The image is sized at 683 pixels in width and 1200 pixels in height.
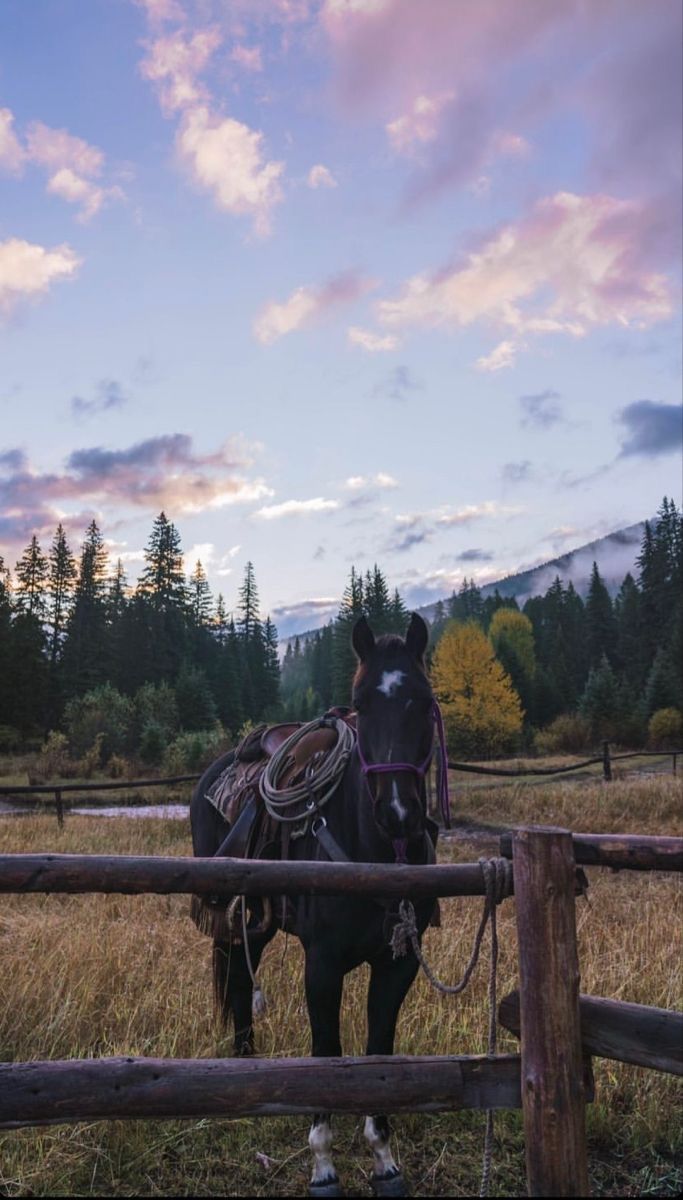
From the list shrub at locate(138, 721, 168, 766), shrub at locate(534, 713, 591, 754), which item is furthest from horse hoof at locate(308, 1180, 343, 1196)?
shrub at locate(534, 713, 591, 754)

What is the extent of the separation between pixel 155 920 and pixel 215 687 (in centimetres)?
5992

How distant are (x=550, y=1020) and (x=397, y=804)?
3.17 ft

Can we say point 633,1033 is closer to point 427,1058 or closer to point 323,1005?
point 427,1058

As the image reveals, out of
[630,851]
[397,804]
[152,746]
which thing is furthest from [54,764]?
[630,851]


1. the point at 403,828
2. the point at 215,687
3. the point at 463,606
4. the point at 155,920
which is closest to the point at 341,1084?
the point at 403,828

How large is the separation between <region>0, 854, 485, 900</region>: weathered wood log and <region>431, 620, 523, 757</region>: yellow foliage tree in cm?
4656

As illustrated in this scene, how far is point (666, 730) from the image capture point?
46219 mm

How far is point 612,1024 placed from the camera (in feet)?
Answer: 8.61

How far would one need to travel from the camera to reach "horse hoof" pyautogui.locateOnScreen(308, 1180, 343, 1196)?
3.03 meters

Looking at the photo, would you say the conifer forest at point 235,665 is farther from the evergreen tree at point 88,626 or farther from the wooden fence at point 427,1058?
the wooden fence at point 427,1058

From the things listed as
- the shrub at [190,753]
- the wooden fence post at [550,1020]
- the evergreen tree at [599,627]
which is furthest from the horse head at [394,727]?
the evergreen tree at [599,627]

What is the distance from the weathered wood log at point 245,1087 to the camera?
101 inches

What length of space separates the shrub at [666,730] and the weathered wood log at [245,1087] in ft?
156

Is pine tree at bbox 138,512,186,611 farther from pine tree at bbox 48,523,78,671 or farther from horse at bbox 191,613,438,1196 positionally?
horse at bbox 191,613,438,1196
